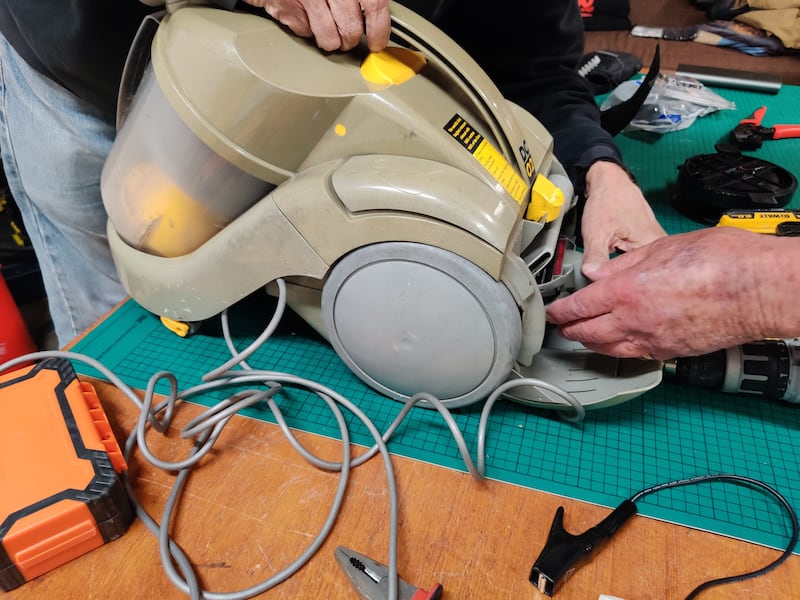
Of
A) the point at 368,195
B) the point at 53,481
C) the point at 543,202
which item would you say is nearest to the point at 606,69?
the point at 543,202

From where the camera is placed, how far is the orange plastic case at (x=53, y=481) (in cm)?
48

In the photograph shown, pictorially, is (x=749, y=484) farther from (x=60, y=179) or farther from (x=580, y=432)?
(x=60, y=179)

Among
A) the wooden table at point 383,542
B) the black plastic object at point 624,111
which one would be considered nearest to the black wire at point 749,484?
the wooden table at point 383,542

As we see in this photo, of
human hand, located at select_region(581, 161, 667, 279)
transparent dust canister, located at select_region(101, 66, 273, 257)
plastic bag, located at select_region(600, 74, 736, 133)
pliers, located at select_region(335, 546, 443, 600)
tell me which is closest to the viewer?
pliers, located at select_region(335, 546, 443, 600)

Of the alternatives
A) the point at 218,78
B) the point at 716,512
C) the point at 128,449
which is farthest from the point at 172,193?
the point at 716,512

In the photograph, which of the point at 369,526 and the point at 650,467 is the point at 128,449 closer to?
the point at 369,526

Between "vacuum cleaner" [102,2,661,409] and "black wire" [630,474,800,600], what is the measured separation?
0.31ft

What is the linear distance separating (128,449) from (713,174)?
92 centimetres

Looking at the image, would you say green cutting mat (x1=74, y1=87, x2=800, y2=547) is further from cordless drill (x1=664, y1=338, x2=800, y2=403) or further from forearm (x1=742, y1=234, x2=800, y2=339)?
forearm (x1=742, y1=234, x2=800, y2=339)

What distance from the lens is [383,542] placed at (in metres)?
0.52

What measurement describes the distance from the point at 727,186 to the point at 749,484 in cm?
50

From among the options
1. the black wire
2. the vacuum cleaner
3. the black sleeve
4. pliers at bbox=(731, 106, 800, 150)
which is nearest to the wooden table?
the black wire

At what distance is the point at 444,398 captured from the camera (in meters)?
0.62

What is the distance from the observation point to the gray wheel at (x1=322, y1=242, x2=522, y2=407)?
A: 53 cm
